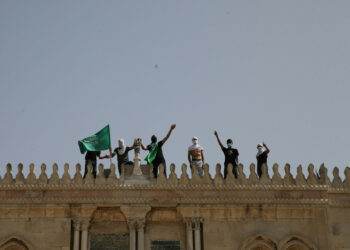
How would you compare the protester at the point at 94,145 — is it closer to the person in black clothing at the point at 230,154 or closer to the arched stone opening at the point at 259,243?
the person in black clothing at the point at 230,154

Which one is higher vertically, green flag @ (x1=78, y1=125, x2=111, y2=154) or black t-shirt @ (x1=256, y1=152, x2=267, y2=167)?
green flag @ (x1=78, y1=125, x2=111, y2=154)

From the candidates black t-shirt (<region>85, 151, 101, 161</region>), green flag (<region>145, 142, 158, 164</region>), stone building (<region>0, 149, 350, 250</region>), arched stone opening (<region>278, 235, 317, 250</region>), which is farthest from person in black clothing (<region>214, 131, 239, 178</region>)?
black t-shirt (<region>85, 151, 101, 161</region>)

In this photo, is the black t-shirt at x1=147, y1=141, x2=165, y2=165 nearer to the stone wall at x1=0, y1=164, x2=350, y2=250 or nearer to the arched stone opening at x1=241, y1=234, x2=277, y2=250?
the stone wall at x1=0, y1=164, x2=350, y2=250

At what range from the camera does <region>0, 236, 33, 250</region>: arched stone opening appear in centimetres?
2378

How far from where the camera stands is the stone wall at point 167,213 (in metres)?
24.1

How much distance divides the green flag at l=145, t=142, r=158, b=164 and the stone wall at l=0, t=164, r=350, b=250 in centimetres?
73

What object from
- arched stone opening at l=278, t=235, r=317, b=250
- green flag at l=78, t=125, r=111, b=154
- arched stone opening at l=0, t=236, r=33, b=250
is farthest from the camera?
green flag at l=78, t=125, r=111, b=154

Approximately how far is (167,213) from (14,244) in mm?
4856

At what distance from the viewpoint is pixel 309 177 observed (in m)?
25.2

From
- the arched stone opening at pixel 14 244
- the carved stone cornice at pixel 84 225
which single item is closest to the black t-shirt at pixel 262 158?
the carved stone cornice at pixel 84 225

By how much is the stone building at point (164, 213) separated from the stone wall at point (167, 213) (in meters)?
0.03

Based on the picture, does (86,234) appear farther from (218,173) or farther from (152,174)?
(218,173)

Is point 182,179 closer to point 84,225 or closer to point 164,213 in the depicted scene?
point 164,213

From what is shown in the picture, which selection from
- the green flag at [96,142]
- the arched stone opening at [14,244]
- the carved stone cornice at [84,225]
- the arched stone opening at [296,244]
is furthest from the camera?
the green flag at [96,142]
